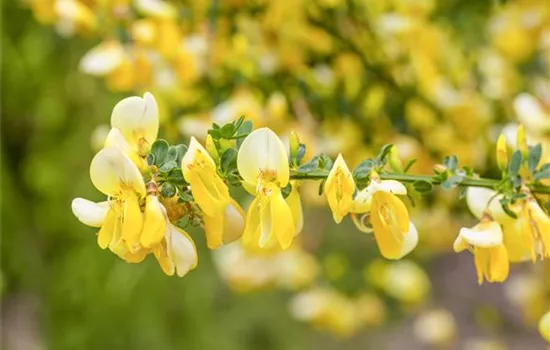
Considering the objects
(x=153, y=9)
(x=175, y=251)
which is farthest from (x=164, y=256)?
(x=153, y=9)

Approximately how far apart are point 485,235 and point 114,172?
0.40 feet

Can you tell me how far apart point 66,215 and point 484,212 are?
2.75ft

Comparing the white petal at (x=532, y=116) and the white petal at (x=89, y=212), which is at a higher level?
the white petal at (x=532, y=116)

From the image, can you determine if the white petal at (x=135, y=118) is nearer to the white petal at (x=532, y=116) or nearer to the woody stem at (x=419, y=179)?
the woody stem at (x=419, y=179)

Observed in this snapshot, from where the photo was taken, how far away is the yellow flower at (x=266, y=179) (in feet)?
0.79

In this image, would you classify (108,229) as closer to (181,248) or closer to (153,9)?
(181,248)

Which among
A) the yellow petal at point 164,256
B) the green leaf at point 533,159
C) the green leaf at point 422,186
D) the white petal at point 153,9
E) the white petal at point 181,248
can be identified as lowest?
the yellow petal at point 164,256

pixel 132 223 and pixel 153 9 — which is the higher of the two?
pixel 153 9

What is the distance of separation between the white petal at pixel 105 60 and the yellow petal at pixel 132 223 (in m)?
0.22

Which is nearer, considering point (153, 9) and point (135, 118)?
point (135, 118)

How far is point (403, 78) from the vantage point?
0.54 m

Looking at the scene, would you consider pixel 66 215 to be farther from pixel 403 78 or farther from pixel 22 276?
pixel 403 78

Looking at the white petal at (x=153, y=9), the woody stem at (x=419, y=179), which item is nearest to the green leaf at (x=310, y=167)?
the woody stem at (x=419, y=179)

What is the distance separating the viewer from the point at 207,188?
0.78 ft
